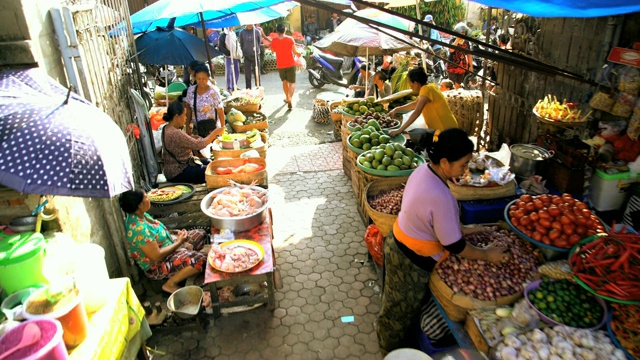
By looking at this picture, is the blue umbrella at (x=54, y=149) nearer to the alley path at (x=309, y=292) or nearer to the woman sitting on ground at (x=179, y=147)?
the alley path at (x=309, y=292)

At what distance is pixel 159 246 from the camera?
14.0 feet

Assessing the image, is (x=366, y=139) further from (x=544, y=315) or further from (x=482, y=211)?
(x=544, y=315)

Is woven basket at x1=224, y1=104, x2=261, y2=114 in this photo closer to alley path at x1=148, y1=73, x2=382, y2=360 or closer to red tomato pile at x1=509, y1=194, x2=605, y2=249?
alley path at x1=148, y1=73, x2=382, y2=360

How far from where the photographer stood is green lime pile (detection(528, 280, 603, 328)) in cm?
263

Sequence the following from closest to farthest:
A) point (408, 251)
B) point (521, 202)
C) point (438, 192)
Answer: point (438, 192) < point (408, 251) < point (521, 202)

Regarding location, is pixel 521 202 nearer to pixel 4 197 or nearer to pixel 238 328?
pixel 238 328

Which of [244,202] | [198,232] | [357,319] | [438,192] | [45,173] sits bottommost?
[357,319]

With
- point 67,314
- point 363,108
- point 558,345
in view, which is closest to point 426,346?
point 558,345

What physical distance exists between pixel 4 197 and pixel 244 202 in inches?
91.0

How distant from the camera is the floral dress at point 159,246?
4.02m

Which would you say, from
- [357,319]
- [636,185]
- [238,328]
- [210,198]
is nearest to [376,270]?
[357,319]

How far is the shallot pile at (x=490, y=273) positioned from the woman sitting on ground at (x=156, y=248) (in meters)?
2.61

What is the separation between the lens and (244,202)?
4.76m

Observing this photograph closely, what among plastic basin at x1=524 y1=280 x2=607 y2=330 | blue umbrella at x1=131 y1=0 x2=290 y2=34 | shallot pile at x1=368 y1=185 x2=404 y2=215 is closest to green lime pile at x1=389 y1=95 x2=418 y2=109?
blue umbrella at x1=131 y1=0 x2=290 y2=34
